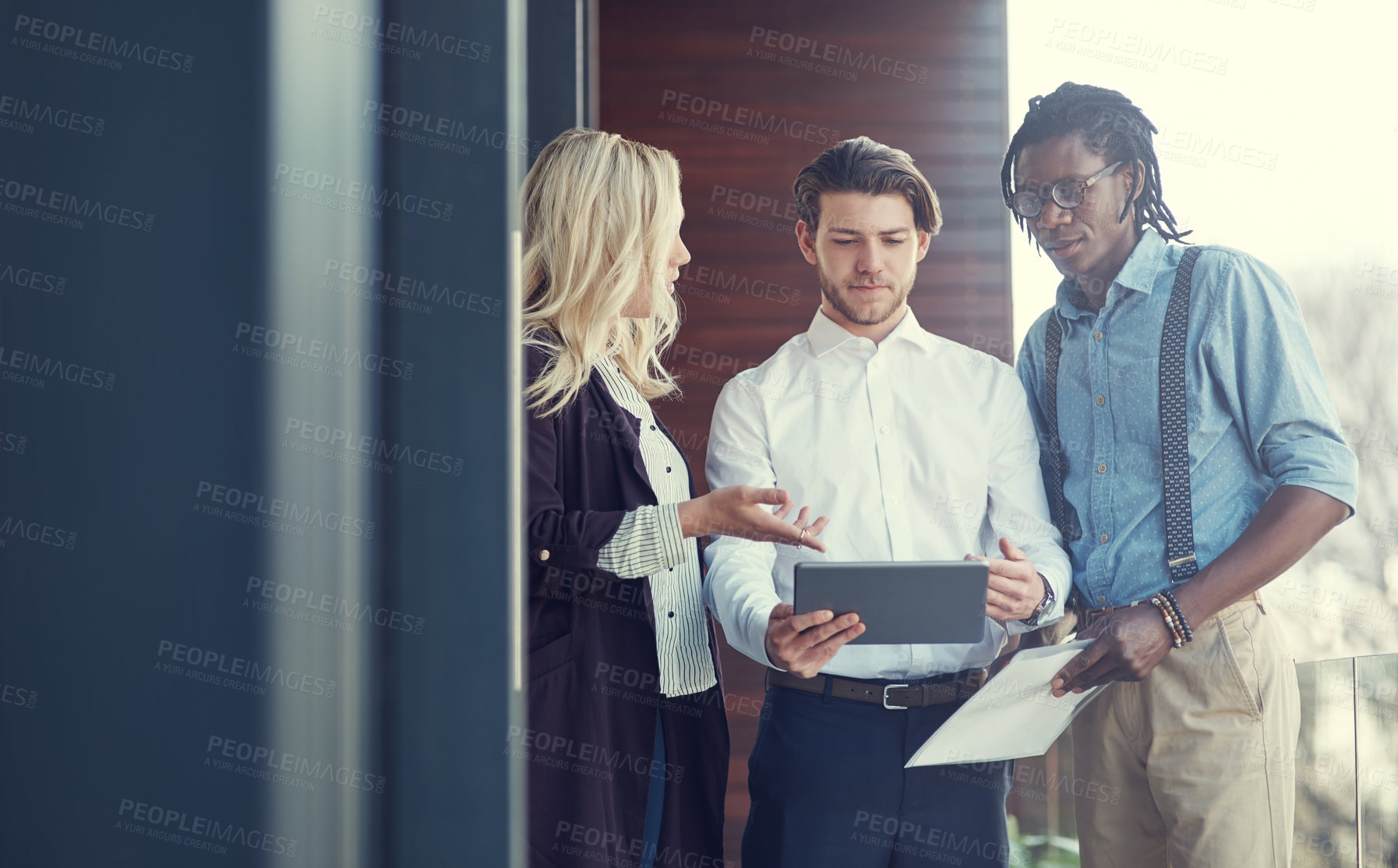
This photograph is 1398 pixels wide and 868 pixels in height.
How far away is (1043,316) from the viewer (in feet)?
7.34

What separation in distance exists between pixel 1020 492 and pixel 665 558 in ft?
2.61

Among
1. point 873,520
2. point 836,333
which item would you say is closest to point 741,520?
point 873,520

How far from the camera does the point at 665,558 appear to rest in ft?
6.10

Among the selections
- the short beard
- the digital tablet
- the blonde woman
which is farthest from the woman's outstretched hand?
the short beard

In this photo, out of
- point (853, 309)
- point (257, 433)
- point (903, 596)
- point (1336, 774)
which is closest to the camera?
point (257, 433)

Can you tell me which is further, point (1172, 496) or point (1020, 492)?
point (1020, 492)

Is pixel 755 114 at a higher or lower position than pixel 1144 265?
higher

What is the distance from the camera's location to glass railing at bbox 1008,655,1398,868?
231cm

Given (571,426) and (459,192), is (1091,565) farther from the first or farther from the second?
(459,192)

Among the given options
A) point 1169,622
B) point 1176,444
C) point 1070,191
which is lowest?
point 1169,622

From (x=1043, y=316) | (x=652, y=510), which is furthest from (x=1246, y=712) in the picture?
(x=652, y=510)

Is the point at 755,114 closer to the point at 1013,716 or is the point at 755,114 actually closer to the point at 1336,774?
the point at 1013,716

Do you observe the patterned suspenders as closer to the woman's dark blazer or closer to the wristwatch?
the wristwatch

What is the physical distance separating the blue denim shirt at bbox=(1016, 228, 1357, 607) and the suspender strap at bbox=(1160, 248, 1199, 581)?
0.01 metres
